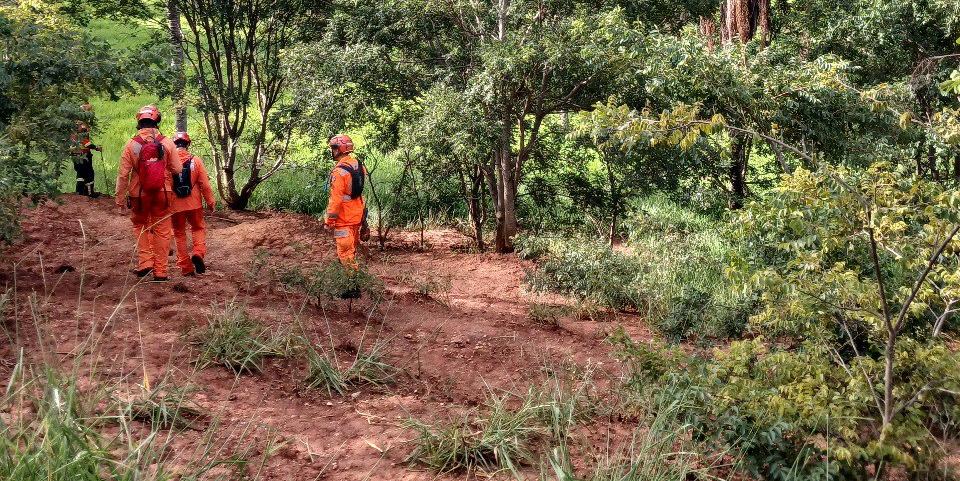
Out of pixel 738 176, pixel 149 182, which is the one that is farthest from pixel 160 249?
pixel 738 176

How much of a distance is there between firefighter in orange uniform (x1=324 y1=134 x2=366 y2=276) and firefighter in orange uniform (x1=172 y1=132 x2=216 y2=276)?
1.28 m

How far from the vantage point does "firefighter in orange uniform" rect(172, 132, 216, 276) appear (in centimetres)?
886

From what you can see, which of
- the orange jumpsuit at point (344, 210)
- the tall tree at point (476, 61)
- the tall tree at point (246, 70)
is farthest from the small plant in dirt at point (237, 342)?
the tall tree at point (246, 70)

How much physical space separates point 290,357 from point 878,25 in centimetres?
958

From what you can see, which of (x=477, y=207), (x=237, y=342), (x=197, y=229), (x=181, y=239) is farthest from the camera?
(x=477, y=207)

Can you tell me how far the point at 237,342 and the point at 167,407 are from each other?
134 centimetres

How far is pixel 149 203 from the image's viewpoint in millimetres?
8516

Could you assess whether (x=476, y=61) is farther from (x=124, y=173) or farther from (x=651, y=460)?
(x=651, y=460)

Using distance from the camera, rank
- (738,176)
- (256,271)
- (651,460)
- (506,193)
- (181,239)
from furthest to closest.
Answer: (738,176), (506,193), (181,239), (256,271), (651,460)

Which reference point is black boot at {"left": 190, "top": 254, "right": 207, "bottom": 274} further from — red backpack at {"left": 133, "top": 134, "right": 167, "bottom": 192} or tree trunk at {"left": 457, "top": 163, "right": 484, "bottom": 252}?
tree trunk at {"left": 457, "top": 163, "right": 484, "bottom": 252}

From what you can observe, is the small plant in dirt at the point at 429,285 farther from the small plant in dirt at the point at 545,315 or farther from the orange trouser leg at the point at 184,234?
the orange trouser leg at the point at 184,234

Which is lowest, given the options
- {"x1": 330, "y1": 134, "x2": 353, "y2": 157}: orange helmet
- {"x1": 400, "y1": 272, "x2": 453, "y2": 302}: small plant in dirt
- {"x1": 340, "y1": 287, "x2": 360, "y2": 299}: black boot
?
{"x1": 400, "y1": 272, "x2": 453, "y2": 302}: small plant in dirt

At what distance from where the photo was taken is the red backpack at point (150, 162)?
8.27 m

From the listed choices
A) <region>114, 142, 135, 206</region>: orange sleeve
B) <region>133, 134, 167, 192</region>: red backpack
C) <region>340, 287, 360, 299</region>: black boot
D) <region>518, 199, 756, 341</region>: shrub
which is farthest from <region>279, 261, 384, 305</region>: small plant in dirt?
<region>518, 199, 756, 341</region>: shrub
